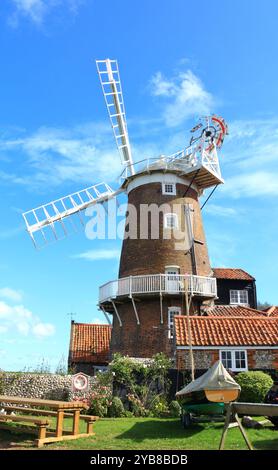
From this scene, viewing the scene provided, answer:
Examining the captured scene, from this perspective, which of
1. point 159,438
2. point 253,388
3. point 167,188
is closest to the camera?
point 159,438

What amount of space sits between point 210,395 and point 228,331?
372 inches

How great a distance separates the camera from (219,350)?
19328 mm

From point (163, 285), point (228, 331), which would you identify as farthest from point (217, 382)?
point (163, 285)

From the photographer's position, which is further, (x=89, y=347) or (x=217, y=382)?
(x=89, y=347)

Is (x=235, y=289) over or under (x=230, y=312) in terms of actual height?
over

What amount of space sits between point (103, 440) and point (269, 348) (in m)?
10.3

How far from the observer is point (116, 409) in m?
17.3

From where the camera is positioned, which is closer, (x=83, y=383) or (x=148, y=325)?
(x=83, y=383)

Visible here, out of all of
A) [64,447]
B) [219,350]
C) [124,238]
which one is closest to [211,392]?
[64,447]

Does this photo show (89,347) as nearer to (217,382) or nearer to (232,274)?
(232,274)

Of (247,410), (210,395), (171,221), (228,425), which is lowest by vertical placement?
(228,425)

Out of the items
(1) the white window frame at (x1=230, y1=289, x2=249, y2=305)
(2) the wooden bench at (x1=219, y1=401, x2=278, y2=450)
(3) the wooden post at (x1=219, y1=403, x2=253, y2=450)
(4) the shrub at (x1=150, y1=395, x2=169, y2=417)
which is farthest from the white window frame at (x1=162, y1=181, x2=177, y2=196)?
(2) the wooden bench at (x1=219, y1=401, x2=278, y2=450)

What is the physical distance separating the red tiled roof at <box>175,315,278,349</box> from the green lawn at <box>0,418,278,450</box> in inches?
230
